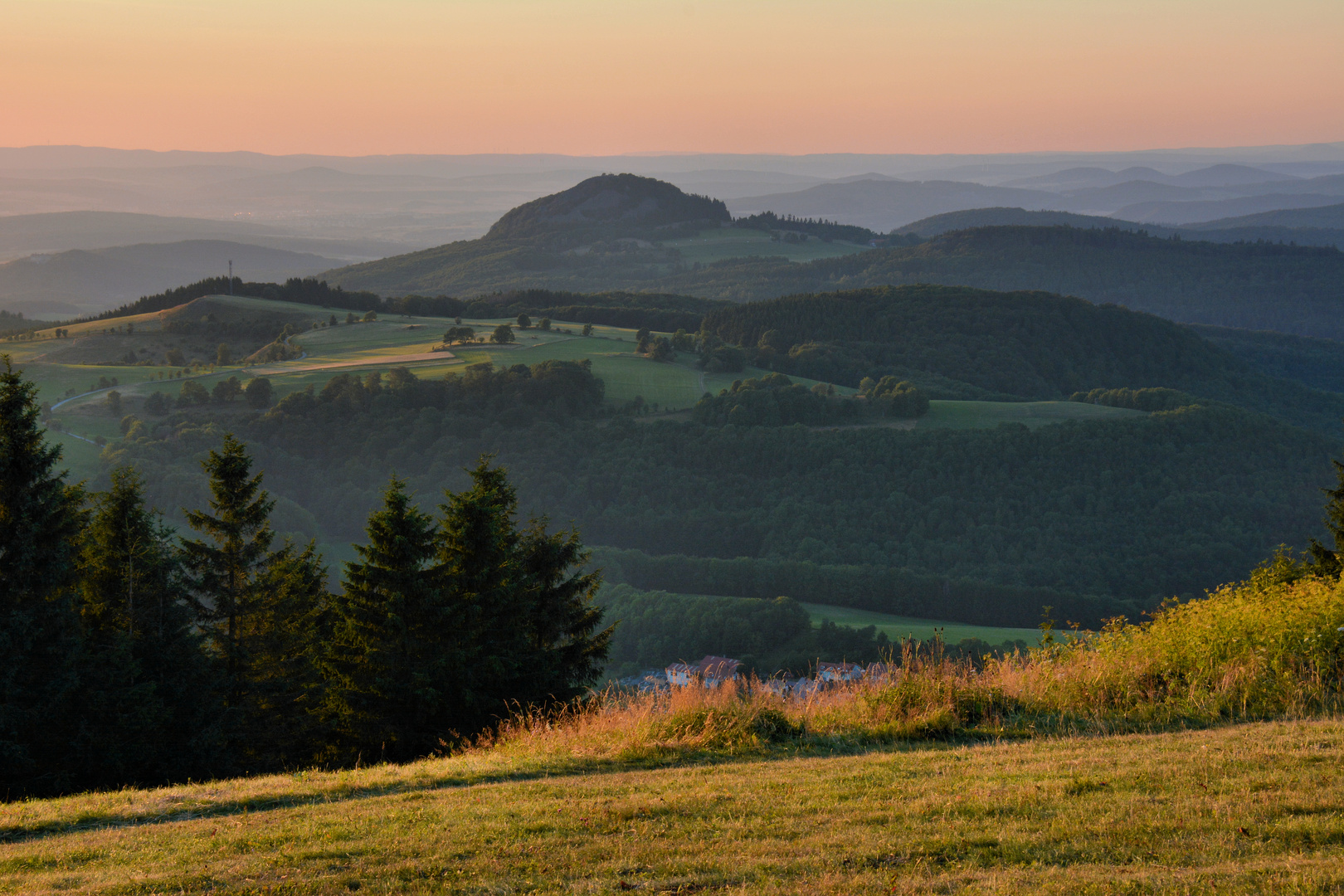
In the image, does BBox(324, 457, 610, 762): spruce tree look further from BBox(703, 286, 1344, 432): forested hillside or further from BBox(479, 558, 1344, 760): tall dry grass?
BBox(703, 286, 1344, 432): forested hillside

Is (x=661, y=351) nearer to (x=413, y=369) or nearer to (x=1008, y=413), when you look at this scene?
(x=413, y=369)

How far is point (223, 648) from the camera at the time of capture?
20688 millimetres

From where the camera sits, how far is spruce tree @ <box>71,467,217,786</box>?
53.9ft

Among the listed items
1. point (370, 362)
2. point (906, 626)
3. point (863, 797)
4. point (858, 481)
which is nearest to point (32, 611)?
point (863, 797)

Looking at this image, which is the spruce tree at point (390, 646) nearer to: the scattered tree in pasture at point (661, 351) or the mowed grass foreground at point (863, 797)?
the mowed grass foreground at point (863, 797)

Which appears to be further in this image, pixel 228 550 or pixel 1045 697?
pixel 228 550

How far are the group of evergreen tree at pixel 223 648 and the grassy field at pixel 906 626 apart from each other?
140 feet

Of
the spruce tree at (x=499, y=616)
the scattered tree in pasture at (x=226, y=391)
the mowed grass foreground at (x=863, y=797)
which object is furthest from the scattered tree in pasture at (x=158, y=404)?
the mowed grass foreground at (x=863, y=797)

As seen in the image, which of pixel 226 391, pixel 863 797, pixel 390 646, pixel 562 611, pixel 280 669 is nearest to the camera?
pixel 863 797

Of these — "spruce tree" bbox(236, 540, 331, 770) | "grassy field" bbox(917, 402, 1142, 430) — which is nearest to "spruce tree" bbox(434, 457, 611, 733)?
"spruce tree" bbox(236, 540, 331, 770)

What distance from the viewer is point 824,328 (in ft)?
573

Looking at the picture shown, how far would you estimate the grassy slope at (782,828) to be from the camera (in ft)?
18.1

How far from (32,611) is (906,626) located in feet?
225

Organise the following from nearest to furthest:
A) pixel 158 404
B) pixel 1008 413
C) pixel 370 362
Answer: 1. pixel 158 404
2. pixel 1008 413
3. pixel 370 362
